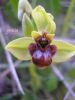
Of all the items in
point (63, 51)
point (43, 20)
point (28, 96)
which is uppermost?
point (43, 20)

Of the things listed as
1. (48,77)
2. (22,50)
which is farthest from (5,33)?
(22,50)

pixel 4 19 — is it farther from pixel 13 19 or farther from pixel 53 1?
pixel 53 1

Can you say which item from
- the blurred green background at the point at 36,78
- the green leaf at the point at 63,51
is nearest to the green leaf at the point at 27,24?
the green leaf at the point at 63,51

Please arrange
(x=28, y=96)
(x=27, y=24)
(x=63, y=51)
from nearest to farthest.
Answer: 1. (x=27, y=24)
2. (x=63, y=51)
3. (x=28, y=96)

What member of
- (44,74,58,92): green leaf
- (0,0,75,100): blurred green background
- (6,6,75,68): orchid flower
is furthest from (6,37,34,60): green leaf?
(44,74,58,92): green leaf

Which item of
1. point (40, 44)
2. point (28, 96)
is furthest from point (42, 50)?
point (28, 96)

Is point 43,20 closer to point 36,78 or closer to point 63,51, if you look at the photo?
point 63,51
